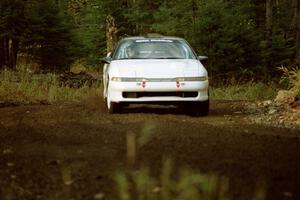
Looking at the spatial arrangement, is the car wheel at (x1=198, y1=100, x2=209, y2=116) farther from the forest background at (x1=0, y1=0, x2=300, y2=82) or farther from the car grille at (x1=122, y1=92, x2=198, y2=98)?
the forest background at (x1=0, y1=0, x2=300, y2=82)

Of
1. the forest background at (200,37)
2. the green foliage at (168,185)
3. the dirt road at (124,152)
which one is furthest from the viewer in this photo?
the forest background at (200,37)

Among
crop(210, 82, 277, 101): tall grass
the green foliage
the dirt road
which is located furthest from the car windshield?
the green foliage

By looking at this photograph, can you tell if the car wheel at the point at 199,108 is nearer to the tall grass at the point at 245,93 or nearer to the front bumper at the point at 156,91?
the front bumper at the point at 156,91

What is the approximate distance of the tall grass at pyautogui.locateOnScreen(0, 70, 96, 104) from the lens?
15.0 metres

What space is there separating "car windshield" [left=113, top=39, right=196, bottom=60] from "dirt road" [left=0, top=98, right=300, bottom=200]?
1.55m

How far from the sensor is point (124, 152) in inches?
263

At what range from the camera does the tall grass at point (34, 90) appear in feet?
49.2

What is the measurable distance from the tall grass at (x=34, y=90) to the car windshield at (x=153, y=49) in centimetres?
336

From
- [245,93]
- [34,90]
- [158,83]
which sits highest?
[158,83]

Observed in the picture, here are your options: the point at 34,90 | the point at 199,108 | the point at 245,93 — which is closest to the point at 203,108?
the point at 199,108

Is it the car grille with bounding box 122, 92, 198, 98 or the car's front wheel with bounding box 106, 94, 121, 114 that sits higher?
the car grille with bounding box 122, 92, 198, 98

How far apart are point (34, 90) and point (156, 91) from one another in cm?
637

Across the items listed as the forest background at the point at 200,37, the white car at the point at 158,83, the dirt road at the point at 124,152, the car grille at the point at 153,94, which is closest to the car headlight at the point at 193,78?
the white car at the point at 158,83

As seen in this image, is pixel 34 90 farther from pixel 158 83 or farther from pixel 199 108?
pixel 158 83
